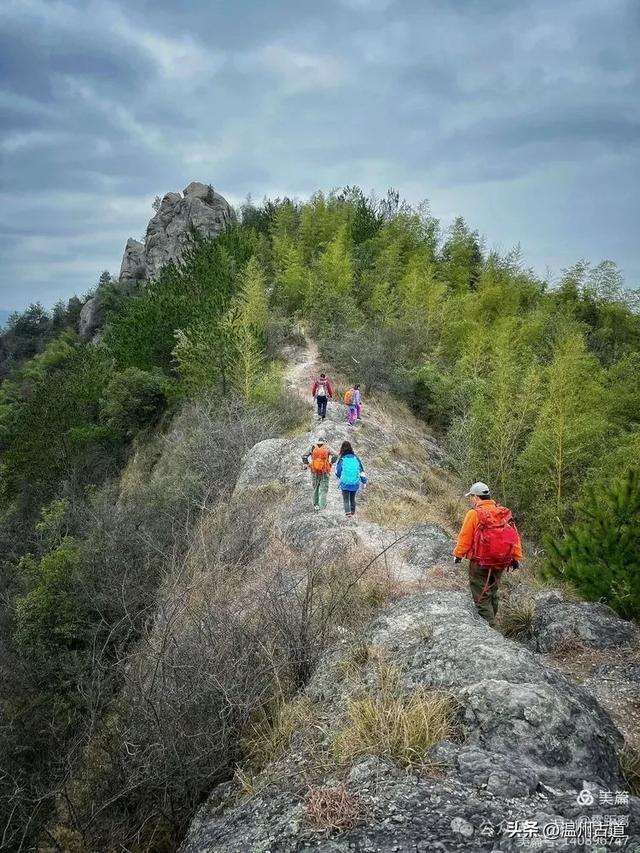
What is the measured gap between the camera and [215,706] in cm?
462

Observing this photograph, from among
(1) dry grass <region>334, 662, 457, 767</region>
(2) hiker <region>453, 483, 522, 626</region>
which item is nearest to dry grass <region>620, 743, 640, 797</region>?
(1) dry grass <region>334, 662, 457, 767</region>

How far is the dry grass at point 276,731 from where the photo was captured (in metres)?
4.35

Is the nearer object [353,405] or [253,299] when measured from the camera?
[353,405]

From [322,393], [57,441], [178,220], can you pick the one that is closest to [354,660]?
[322,393]

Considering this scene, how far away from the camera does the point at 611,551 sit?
728 centimetres

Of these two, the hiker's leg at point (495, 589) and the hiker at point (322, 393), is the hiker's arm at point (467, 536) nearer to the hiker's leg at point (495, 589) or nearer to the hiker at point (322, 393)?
the hiker's leg at point (495, 589)

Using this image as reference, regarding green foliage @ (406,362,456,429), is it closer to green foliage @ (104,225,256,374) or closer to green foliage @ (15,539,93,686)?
green foliage @ (104,225,256,374)

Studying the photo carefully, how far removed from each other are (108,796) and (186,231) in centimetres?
6018

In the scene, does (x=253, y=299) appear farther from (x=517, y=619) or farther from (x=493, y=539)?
(x=493, y=539)

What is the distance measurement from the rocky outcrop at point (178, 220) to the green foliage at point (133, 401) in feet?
112

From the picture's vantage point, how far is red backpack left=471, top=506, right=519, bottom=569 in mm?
5793

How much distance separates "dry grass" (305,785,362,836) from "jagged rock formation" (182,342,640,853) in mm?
31

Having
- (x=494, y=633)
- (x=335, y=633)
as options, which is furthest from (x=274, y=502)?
(x=494, y=633)

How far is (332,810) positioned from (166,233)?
6644cm
